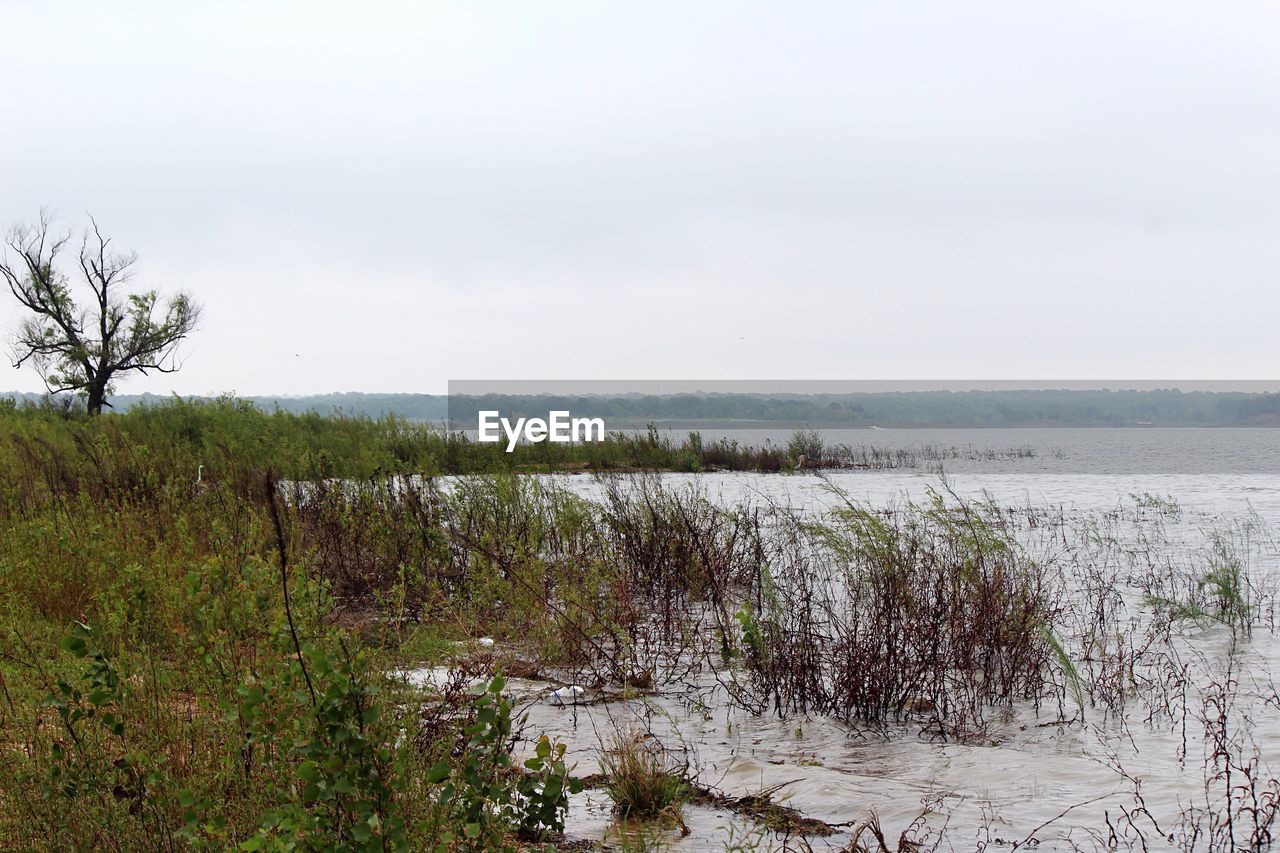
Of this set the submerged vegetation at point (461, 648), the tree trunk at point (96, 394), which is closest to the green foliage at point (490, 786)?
the submerged vegetation at point (461, 648)

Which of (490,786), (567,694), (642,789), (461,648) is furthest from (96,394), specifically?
(490,786)

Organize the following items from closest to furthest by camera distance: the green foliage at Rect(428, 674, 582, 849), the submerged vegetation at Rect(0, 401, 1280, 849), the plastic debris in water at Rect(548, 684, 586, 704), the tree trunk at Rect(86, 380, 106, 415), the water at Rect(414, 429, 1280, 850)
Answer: the green foliage at Rect(428, 674, 582, 849) < the submerged vegetation at Rect(0, 401, 1280, 849) < the water at Rect(414, 429, 1280, 850) < the plastic debris in water at Rect(548, 684, 586, 704) < the tree trunk at Rect(86, 380, 106, 415)

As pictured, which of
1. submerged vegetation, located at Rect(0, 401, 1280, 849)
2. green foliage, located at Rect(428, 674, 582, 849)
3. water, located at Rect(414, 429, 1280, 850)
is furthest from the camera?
water, located at Rect(414, 429, 1280, 850)

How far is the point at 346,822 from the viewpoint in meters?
2.85

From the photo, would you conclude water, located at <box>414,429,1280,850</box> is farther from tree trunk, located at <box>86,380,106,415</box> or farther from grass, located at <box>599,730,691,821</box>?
tree trunk, located at <box>86,380,106,415</box>

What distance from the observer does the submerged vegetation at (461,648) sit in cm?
305

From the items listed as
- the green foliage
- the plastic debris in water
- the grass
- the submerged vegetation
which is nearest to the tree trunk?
the submerged vegetation

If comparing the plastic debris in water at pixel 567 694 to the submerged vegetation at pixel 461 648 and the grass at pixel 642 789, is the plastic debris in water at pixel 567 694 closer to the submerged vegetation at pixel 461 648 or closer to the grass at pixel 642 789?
Result: the submerged vegetation at pixel 461 648

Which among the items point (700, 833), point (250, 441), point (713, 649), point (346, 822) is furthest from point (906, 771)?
point (250, 441)

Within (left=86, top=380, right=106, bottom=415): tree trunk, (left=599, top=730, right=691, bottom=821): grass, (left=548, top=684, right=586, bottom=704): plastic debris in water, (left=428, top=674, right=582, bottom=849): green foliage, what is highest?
(left=86, top=380, right=106, bottom=415): tree trunk

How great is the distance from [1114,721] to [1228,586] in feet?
11.5

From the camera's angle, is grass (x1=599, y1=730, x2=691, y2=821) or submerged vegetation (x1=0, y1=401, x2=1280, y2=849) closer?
submerged vegetation (x1=0, y1=401, x2=1280, y2=849)

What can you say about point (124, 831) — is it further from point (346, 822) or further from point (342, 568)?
point (342, 568)

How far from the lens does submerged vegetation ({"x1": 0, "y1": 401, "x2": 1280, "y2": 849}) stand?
3.05 meters
